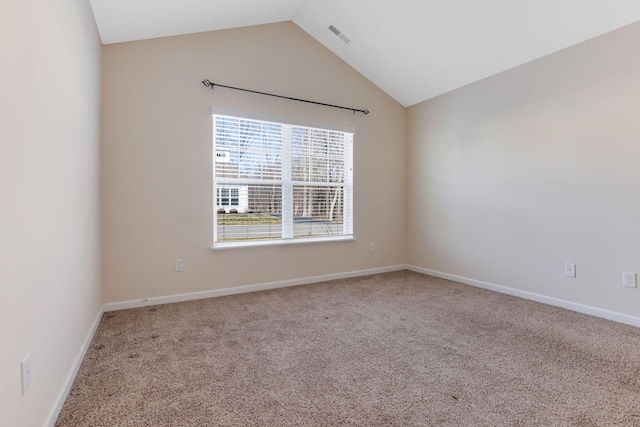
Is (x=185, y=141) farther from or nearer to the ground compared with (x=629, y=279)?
farther from the ground

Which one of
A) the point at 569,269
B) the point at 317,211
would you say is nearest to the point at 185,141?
the point at 317,211

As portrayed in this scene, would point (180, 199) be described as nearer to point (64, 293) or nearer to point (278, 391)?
point (64, 293)

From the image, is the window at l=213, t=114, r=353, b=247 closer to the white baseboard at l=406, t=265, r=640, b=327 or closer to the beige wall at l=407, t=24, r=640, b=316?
the beige wall at l=407, t=24, r=640, b=316

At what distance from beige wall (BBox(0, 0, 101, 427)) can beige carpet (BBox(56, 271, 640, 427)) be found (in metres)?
0.36

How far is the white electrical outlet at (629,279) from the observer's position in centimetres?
259

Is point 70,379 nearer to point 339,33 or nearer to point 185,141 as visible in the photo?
point 185,141

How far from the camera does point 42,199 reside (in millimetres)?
1389

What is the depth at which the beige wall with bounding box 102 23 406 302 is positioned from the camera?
2.98 metres

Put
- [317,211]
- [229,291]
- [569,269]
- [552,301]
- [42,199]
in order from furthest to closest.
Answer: [317,211] → [229,291] → [552,301] → [569,269] → [42,199]

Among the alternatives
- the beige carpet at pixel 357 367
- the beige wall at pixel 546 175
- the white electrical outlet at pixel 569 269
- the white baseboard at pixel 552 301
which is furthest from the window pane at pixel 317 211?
the white electrical outlet at pixel 569 269

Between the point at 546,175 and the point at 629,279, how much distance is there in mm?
1116

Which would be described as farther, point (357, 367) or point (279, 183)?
point (279, 183)

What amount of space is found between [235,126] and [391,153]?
2.30 meters

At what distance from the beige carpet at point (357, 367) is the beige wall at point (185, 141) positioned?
18.9 inches
